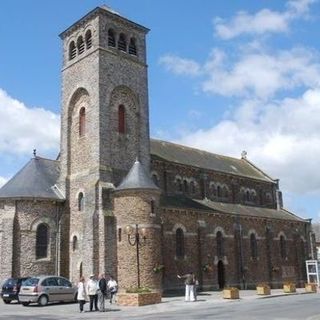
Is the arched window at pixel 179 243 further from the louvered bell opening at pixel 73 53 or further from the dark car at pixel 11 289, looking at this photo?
the louvered bell opening at pixel 73 53

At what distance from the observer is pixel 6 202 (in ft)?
113

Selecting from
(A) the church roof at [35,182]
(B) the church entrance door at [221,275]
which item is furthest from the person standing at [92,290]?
(B) the church entrance door at [221,275]

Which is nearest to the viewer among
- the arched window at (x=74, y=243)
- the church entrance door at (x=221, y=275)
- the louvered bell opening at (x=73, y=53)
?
the arched window at (x=74, y=243)

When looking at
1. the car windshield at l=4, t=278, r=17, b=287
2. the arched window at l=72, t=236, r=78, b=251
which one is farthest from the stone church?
the car windshield at l=4, t=278, r=17, b=287

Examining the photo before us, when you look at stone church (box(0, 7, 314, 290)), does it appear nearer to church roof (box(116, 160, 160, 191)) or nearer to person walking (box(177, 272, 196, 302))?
church roof (box(116, 160, 160, 191))

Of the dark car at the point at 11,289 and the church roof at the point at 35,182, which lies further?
the church roof at the point at 35,182

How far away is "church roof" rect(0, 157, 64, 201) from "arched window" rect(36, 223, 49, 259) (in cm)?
216

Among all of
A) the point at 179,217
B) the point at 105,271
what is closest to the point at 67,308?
the point at 105,271

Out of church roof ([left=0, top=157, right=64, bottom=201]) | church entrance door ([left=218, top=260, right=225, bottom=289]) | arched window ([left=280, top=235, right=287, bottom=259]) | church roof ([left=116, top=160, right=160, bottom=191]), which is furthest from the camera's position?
arched window ([left=280, top=235, right=287, bottom=259])

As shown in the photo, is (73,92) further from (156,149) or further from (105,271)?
(105,271)

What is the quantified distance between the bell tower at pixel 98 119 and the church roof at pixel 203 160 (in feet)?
17.6

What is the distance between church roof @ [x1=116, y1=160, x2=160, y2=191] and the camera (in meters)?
33.5

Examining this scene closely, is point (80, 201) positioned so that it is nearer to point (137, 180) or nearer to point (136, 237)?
point (137, 180)

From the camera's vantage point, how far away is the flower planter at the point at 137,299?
26297 millimetres
